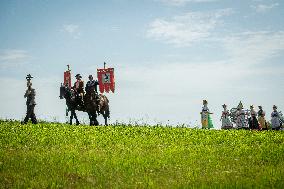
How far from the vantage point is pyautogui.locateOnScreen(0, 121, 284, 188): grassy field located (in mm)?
10039

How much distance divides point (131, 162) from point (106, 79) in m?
18.2

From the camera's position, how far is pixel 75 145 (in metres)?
14.8

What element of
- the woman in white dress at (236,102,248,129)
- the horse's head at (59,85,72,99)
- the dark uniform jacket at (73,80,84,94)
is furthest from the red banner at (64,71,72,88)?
the woman in white dress at (236,102,248,129)

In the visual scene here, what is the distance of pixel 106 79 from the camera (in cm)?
3002

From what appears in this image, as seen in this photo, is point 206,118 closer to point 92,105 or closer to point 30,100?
point 92,105

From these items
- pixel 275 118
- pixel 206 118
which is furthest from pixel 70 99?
pixel 275 118

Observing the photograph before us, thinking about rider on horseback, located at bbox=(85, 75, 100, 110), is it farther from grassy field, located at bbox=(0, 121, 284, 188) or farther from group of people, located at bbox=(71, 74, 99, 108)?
grassy field, located at bbox=(0, 121, 284, 188)

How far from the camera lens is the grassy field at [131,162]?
10.0 metres

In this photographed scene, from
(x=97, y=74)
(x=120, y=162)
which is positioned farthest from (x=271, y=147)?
(x=97, y=74)

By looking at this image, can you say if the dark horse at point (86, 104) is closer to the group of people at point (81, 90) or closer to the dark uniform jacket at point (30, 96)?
the group of people at point (81, 90)

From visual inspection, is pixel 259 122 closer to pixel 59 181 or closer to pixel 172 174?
pixel 172 174

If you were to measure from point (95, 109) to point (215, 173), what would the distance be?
16511 mm

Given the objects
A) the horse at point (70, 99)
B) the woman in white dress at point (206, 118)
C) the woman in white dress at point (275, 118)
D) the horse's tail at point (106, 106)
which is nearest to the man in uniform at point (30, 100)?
the horse at point (70, 99)

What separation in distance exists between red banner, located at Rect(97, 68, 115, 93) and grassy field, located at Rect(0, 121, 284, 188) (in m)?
12.1
